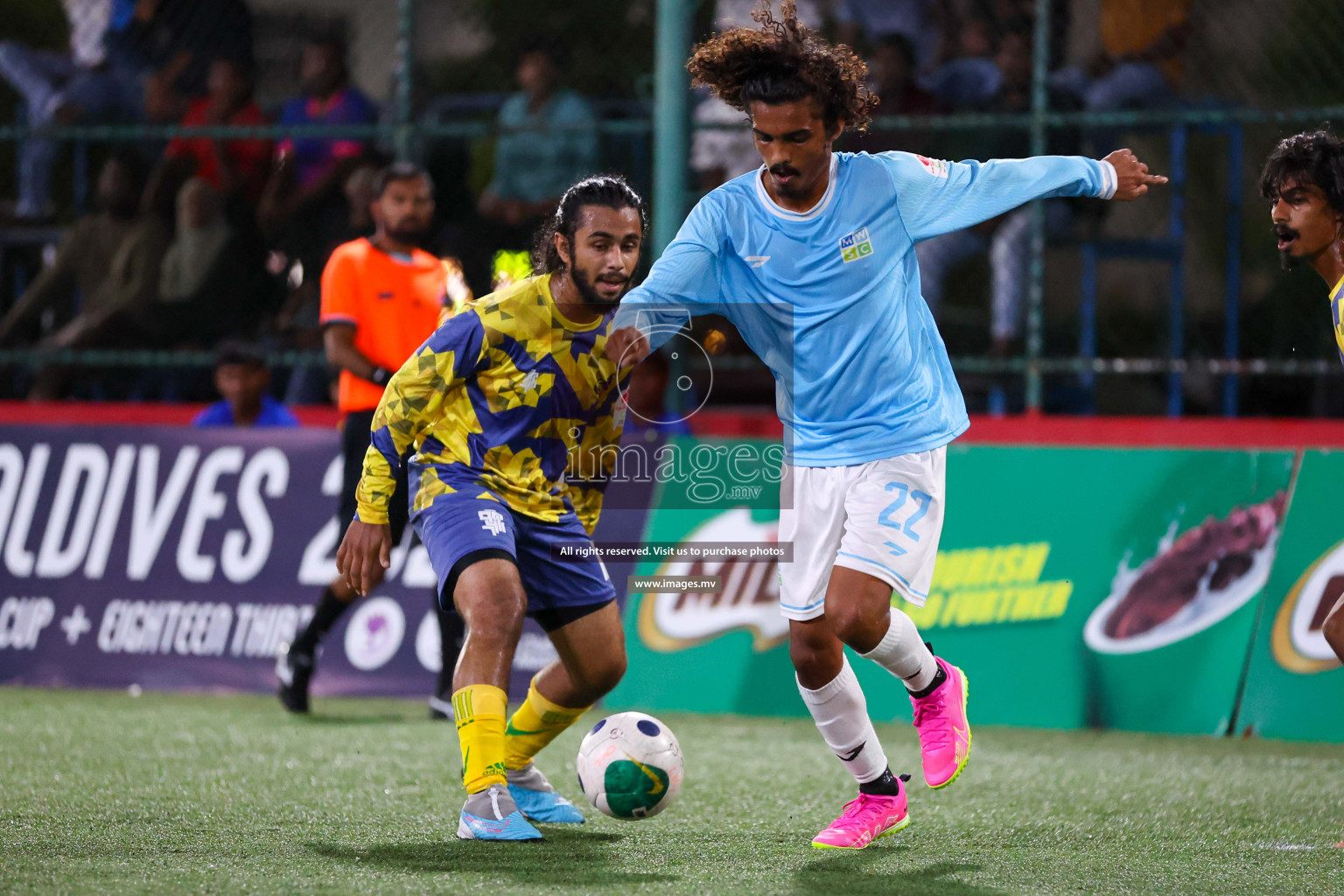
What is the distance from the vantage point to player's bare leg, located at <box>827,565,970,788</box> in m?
4.71

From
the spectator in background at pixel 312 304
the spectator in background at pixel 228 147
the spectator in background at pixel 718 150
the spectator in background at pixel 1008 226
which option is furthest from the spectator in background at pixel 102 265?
the spectator in background at pixel 1008 226

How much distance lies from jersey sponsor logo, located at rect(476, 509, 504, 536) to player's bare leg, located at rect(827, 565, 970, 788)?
0.96 meters

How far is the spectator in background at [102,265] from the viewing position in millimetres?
10234

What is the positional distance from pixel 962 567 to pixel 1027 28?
317 centimetres

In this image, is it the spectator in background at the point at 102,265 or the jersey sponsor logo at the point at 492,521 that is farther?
the spectator in background at the point at 102,265

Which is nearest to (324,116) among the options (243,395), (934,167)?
(243,395)

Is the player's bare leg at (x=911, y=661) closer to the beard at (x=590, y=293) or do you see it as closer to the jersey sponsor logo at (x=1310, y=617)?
the beard at (x=590, y=293)

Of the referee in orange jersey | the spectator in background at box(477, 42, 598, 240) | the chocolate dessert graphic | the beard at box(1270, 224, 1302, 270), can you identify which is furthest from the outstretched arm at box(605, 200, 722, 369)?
the spectator in background at box(477, 42, 598, 240)

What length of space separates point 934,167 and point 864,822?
194cm

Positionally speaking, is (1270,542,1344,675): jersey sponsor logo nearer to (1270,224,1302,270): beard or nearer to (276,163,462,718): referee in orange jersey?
(1270,224,1302,270): beard

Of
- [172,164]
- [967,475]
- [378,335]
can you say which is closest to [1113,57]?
[967,475]

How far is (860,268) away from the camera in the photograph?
4766mm

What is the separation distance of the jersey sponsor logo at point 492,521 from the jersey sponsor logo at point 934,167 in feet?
5.24

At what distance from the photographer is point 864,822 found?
493cm
